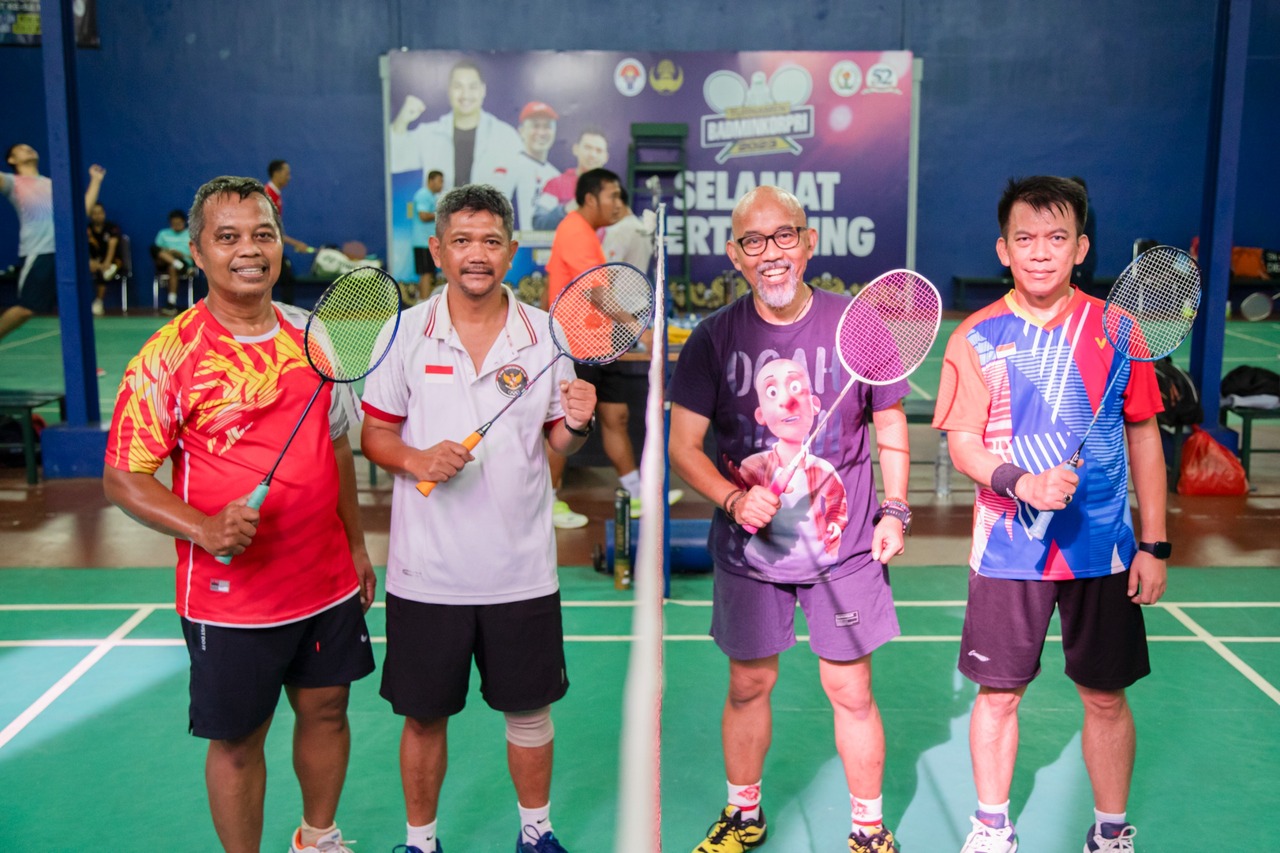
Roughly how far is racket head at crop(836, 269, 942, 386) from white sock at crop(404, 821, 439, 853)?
1.82 metres

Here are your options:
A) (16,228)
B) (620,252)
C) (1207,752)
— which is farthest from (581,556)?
(16,228)

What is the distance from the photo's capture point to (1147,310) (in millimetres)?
3398

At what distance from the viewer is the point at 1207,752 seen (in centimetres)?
442

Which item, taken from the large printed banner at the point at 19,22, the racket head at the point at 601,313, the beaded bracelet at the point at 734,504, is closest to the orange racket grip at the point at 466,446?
the racket head at the point at 601,313

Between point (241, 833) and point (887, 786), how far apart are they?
2194mm

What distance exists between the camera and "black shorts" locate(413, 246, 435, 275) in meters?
17.5

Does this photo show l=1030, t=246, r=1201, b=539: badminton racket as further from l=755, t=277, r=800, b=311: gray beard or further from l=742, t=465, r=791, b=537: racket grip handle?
l=755, t=277, r=800, b=311: gray beard

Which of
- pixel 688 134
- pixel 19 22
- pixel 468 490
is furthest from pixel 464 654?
pixel 688 134

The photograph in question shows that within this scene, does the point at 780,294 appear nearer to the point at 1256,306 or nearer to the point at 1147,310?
the point at 1147,310

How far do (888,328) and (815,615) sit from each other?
850 millimetres

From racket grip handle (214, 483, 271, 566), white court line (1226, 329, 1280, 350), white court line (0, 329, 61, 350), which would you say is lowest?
white court line (0, 329, 61, 350)

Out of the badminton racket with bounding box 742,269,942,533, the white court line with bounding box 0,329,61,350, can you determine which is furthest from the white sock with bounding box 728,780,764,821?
the white court line with bounding box 0,329,61,350

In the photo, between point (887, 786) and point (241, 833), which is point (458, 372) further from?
point (887, 786)

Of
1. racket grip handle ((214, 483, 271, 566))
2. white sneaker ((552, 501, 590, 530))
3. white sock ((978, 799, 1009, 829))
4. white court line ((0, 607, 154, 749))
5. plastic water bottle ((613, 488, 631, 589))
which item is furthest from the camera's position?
white sneaker ((552, 501, 590, 530))
